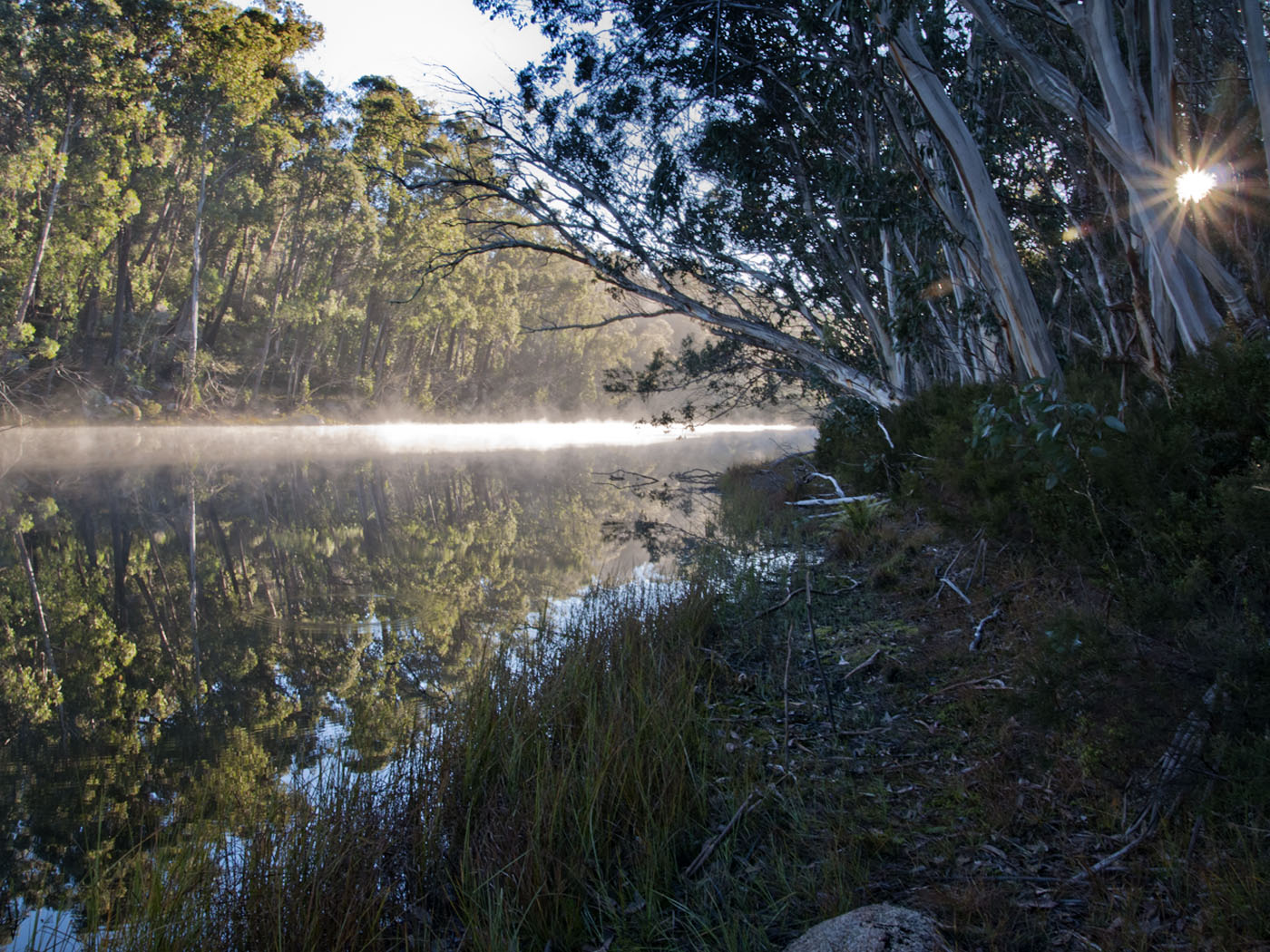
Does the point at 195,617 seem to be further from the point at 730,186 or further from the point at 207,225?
the point at 207,225

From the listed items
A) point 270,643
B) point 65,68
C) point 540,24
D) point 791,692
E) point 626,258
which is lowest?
point 270,643

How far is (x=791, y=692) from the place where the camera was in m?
3.86

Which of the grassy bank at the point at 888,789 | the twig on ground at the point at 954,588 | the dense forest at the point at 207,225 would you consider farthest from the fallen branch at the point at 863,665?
the dense forest at the point at 207,225

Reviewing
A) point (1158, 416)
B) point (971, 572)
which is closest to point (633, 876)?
point (1158, 416)

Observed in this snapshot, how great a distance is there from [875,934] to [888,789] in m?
1.08

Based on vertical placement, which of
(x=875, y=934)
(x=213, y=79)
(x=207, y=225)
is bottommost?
(x=875, y=934)

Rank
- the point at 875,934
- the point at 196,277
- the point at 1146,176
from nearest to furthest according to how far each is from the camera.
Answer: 1. the point at 875,934
2. the point at 1146,176
3. the point at 196,277

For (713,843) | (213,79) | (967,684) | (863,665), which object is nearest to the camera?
(713,843)

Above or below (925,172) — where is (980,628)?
below

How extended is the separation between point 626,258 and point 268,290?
29809mm

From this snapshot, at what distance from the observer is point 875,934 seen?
69.4 inches

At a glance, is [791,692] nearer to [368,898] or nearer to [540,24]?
[368,898]

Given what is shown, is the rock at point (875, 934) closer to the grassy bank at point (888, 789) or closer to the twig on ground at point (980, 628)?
the grassy bank at point (888, 789)

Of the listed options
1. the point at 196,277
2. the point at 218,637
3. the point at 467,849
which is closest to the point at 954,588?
the point at 467,849
